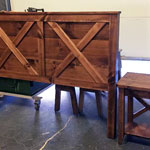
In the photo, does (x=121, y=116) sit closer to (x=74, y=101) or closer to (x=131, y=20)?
(x=74, y=101)

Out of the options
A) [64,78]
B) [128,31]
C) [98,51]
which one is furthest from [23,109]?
[128,31]

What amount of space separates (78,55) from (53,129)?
0.82m

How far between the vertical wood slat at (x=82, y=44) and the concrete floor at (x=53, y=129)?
0.56 metres

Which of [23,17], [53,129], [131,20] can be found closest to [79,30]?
[23,17]

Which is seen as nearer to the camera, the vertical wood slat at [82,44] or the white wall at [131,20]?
the vertical wood slat at [82,44]

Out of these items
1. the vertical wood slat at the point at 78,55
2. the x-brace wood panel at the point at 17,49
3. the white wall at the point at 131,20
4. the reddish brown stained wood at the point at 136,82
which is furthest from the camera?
the white wall at the point at 131,20

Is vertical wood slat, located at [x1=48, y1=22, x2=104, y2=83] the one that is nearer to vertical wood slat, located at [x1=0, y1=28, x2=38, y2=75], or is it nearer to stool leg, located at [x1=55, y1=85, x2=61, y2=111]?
vertical wood slat, located at [x1=0, y1=28, x2=38, y2=75]

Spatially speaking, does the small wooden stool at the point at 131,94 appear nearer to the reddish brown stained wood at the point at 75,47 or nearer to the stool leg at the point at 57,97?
the reddish brown stained wood at the point at 75,47

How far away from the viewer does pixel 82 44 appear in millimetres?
2162

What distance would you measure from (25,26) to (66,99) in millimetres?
1233

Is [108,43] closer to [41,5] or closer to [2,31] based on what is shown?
[2,31]

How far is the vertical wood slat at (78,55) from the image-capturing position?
7.16 feet

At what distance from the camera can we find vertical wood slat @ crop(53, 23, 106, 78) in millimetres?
2055

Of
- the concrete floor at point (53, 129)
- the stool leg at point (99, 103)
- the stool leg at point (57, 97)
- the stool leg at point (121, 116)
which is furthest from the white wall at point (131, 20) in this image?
the stool leg at point (121, 116)
